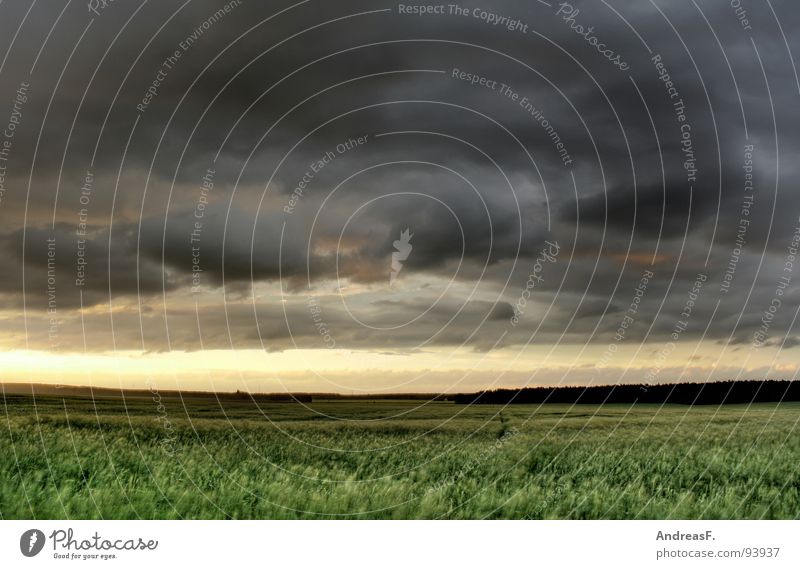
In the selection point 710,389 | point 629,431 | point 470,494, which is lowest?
point 710,389

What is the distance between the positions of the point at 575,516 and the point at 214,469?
28.9 feet

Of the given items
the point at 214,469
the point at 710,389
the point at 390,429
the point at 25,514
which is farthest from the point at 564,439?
the point at 710,389

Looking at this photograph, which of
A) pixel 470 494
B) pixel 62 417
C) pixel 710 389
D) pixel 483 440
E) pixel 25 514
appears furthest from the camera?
pixel 710 389

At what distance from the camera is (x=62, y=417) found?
2984cm

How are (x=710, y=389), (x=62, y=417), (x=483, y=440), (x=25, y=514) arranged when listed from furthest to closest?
(x=710, y=389) < (x=62, y=417) < (x=483, y=440) < (x=25, y=514)

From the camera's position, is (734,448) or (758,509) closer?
(758,509)
